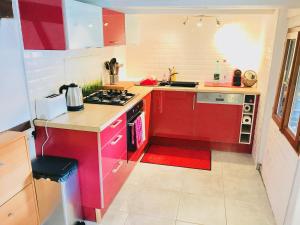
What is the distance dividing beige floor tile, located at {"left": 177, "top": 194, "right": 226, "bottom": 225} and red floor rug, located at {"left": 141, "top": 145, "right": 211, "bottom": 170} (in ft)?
2.11

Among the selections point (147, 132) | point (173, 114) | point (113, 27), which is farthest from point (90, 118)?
point (173, 114)

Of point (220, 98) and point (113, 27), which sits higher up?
point (113, 27)

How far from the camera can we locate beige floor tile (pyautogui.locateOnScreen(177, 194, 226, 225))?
2.21 m

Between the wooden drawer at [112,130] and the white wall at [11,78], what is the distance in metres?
0.64

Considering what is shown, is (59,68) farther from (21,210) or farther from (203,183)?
(203,183)

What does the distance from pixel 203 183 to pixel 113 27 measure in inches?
81.9

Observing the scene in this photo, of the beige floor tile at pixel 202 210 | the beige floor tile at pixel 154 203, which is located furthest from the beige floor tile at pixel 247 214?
the beige floor tile at pixel 154 203

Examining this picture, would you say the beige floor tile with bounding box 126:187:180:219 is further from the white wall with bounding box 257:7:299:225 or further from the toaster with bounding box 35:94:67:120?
the toaster with bounding box 35:94:67:120

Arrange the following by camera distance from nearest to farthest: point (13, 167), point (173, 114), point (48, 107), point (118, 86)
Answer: point (13, 167) → point (48, 107) → point (118, 86) → point (173, 114)

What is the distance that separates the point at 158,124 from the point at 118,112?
1.43 m

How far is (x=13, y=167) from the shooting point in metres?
1.60

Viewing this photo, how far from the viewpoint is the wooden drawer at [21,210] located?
1555mm

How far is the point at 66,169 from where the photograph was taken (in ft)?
6.19

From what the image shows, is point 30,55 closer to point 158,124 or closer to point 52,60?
point 52,60
